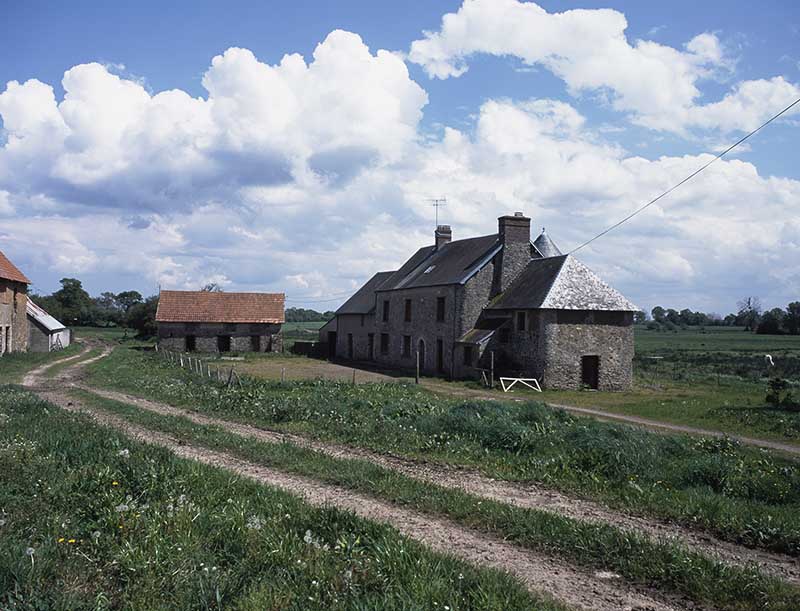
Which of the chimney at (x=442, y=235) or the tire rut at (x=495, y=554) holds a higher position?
the chimney at (x=442, y=235)

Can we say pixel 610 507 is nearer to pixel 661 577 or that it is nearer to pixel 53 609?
pixel 661 577

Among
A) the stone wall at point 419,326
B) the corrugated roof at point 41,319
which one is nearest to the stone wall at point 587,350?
the stone wall at point 419,326

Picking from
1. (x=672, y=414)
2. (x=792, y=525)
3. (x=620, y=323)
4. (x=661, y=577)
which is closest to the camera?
(x=661, y=577)

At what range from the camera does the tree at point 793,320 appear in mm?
88088

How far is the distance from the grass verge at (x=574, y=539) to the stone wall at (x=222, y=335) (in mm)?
41938

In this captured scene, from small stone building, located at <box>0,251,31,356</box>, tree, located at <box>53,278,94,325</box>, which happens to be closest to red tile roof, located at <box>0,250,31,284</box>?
small stone building, located at <box>0,251,31,356</box>

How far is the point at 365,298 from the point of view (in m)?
48.7

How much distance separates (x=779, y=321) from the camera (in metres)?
92.8

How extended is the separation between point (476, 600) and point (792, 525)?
428 centimetres

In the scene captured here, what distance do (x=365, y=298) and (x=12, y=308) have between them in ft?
70.4

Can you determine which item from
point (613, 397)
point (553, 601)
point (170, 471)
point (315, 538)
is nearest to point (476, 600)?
point (553, 601)

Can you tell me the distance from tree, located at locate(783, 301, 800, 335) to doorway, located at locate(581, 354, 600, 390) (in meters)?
70.0

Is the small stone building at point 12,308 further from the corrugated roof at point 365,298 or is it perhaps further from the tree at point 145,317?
the tree at point 145,317

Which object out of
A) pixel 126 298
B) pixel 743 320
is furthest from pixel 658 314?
pixel 126 298
